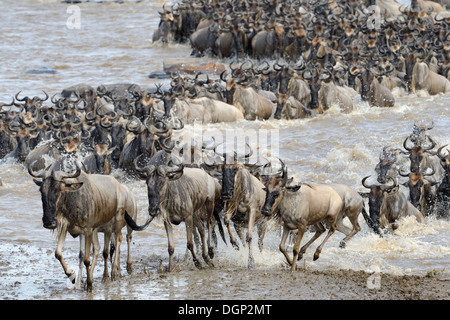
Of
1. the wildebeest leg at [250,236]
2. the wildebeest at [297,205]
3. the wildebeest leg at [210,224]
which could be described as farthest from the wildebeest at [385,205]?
the wildebeest leg at [210,224]

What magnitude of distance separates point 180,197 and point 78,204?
160cm

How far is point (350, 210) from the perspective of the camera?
1250 centimetres

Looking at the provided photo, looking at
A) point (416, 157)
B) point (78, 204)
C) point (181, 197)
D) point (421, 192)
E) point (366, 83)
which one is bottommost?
point (421, 192)

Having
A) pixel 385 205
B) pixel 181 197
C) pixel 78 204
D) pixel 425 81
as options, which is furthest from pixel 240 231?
pixel 425 81

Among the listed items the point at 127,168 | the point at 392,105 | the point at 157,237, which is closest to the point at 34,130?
the point at 127,168

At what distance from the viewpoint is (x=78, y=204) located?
1019 centimetres

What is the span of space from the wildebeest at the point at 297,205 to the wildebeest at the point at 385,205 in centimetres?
192

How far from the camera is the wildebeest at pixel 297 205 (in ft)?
36.8

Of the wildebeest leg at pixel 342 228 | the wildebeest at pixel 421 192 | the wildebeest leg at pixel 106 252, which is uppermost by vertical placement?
the wildebeest leg at pixel 106 252

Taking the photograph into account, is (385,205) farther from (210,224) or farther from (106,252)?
(106,252)

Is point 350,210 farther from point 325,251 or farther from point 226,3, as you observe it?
point 226,3

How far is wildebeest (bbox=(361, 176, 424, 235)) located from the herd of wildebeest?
2 centimetres

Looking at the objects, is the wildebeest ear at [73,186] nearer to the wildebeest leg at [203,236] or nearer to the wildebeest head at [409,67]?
the wildebeest leg at [203,236]
